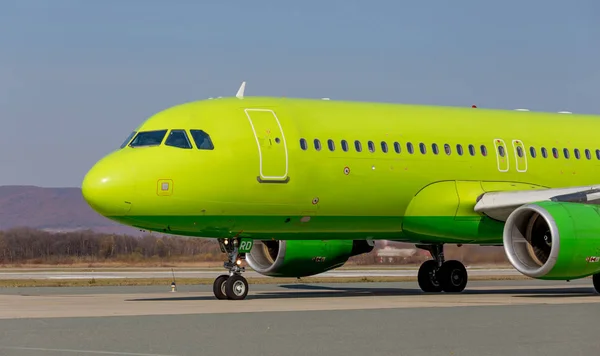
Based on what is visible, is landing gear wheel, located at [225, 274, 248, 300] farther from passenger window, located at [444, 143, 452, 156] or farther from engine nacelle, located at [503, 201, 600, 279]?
passenger window, located at [444, 143, 452, 156]

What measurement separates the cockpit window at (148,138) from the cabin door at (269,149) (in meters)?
2.11

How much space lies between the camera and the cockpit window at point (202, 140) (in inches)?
989

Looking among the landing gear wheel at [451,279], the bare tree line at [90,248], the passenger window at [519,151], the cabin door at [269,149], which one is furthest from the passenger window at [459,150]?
the bare tree line at [90,248]

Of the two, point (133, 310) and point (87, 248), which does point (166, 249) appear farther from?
point (133, 310)

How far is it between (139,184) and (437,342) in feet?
36.2

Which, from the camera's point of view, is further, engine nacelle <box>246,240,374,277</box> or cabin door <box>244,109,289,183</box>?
engine nacelle <box>246,240,374,277</box>

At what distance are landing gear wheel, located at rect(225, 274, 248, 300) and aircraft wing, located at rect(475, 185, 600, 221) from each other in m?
6.69

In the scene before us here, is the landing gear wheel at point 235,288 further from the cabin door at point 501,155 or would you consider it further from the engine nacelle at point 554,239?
the cabin door at point 501,155

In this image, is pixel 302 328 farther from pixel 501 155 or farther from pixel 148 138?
pixel 501 155

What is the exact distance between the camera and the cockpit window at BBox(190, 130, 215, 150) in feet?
82.4

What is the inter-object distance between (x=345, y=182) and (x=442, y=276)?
6452 mm

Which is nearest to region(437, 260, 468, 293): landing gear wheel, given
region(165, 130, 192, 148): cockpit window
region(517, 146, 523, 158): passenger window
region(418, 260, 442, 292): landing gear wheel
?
region(418, 260, 442, 292): landing gear wheel

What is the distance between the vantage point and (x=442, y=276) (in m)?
31.7

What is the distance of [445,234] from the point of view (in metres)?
28.1
